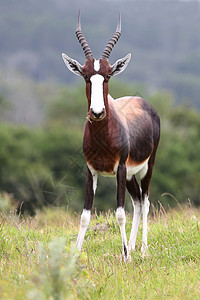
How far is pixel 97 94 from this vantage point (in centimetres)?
657

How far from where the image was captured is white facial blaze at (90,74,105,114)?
6.44 meters

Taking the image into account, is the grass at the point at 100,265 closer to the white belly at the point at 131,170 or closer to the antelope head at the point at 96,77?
the white belly at the point at 131,170

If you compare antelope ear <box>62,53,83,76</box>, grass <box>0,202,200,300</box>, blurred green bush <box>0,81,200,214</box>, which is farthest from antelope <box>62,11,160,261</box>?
blurred green bush <box>0,81,200,214</box>

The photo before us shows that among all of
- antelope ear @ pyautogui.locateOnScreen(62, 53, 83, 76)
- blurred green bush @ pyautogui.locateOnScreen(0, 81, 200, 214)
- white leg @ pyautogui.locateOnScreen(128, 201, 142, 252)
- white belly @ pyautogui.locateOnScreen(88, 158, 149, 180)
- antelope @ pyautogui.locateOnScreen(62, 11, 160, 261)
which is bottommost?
blurred green bush @ pyautogui.locateOnScreen(0, 81, 200, 214)

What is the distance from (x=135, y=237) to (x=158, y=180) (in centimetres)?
3377

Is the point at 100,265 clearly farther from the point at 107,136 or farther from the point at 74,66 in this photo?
the point at 74,66

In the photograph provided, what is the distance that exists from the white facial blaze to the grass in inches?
66.4

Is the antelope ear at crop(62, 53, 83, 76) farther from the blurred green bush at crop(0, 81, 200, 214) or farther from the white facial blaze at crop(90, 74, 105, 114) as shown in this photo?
the blurred green bush at crop(0, 81, 200, 214)

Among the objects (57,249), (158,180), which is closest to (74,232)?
(57,249)

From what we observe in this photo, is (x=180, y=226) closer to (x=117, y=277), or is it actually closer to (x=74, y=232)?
(x=74, y=232)

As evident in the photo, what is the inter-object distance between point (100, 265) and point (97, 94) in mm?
2171

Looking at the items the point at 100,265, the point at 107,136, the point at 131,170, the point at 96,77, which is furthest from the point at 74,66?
the point at 100,265

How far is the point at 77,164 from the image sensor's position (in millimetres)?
10805

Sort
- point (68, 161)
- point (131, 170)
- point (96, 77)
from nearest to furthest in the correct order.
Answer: point (96, 77), point (131, 170), point (68, 161)
